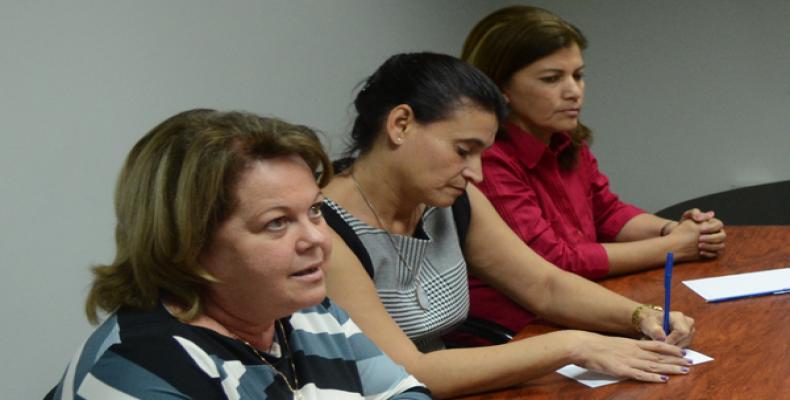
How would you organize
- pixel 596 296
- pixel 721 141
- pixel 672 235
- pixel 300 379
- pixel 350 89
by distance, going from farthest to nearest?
pixel 721 141 → pixel 350 89 → pixel 672 235 → pixel 596 296 → pixel 300 379

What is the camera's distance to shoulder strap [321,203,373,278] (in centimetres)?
184

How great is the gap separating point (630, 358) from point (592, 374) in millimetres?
75

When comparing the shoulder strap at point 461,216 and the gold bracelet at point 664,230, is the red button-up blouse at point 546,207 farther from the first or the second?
the shoulder strap at point 461,216

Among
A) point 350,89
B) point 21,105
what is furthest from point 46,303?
point 350,89

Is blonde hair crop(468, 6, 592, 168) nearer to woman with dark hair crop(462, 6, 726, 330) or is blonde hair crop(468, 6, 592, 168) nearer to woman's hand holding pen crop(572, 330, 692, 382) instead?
woman with dark hair crop(462, 6, 726, 330)

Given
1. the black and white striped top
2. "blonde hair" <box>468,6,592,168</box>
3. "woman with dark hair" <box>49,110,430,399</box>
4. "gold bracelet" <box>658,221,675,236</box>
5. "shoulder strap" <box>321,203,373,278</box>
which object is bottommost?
"gold bracelet" <box>658,221,675,236</box>

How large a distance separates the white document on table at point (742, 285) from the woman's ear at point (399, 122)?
806 mm

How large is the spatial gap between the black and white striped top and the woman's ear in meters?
0.18

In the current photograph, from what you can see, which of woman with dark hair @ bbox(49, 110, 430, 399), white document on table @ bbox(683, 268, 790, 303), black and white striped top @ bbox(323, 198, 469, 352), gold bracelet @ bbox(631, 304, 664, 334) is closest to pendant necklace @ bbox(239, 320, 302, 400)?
woman with dark hair @ bbox(49, 110, 430, 399)

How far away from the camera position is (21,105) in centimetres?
202

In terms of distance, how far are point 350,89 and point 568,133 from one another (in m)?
0.86

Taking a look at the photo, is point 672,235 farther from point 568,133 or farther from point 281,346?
point 281,346

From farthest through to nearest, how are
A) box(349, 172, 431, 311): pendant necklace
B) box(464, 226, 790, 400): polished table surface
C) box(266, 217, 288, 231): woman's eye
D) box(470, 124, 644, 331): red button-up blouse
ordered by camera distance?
box(470, 124, 644, 331): red button-up blouse < box(349, 172, 431, 311): pendant necklace < box(464, 226, 790, 400): polished table surface < box(266, 217, 288, 231): woman's eye

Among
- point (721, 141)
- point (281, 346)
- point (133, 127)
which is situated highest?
point (133, 127)
